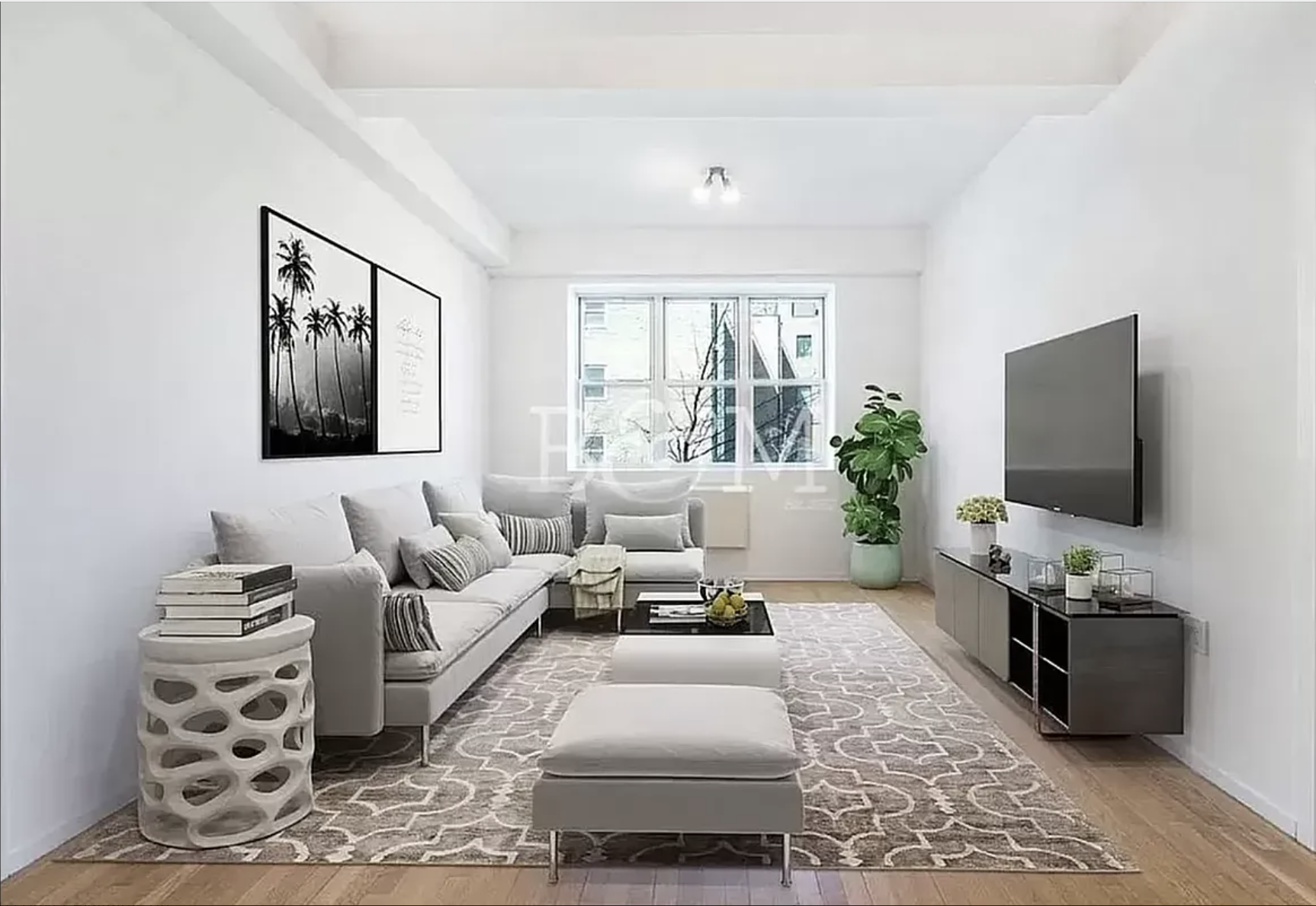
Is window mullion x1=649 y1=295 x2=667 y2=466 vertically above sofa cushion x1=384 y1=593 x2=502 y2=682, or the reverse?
window mullion x1=649 y1=295 x2=667 y2=466

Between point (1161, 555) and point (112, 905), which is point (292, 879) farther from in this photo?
point (1161, 555)

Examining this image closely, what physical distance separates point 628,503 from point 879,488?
2171 millimetres

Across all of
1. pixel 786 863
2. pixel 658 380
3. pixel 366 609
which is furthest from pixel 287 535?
pixel 658 380

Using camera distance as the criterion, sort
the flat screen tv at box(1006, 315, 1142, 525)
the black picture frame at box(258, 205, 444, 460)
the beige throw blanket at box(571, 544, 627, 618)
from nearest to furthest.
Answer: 1. the flat screen tv at box(1006, 315, 1142, 525)
2. the black picture frame at box(258, 205, 444, 460)
3. the beige throw blanket at box(571, 544, 627, 618)

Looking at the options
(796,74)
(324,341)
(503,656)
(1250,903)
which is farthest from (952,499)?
(1250,903)

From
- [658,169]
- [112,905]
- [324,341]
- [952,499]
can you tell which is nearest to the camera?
[112,905]

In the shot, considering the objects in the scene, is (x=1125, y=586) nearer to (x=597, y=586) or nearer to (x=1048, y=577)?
(x=1048, y=577)

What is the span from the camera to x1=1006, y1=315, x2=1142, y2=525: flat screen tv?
394 cm

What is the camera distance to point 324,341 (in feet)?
16.3

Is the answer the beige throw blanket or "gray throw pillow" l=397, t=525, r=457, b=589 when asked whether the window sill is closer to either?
the beige throw blanket

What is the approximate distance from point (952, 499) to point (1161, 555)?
3.47 metres

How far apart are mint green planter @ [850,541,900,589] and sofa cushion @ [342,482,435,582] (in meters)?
3.80

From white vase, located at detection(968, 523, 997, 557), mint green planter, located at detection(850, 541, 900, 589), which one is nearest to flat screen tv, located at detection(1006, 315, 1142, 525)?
white vase, located at detection(968, 523, 997, 557)

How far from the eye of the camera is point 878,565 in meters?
8.01
